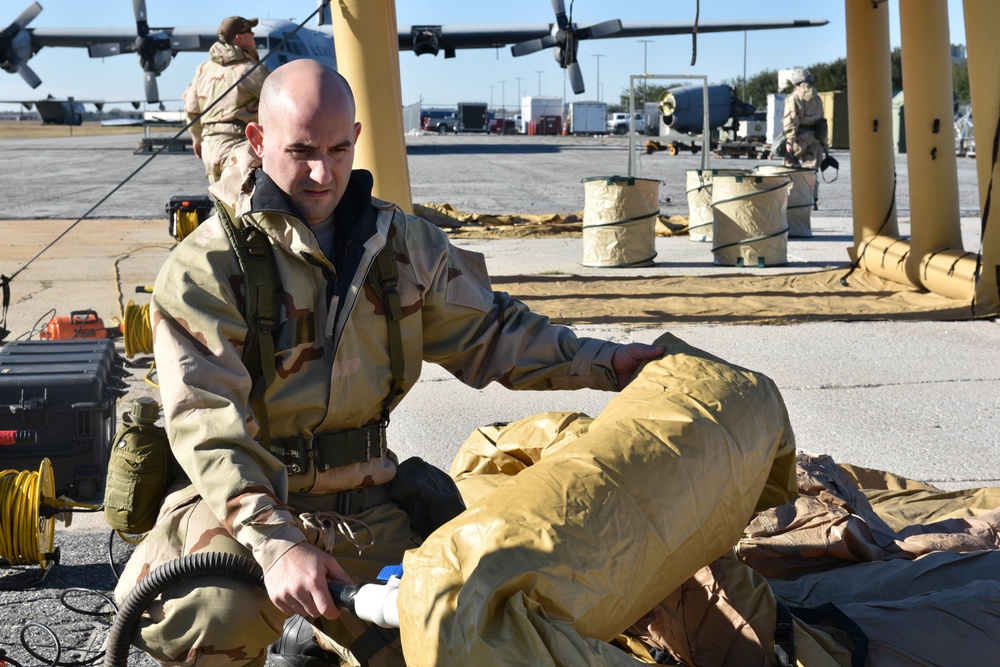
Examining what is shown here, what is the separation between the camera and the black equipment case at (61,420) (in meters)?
4.21

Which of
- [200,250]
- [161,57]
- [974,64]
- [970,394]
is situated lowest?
[970,394]

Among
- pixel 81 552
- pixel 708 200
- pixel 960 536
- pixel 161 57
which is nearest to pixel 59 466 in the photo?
pixel 81 552

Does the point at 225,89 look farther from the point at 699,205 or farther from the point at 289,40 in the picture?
the point at 289,40

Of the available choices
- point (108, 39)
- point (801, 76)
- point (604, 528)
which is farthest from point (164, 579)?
point (108, 39)

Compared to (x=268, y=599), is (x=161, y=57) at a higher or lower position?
higher

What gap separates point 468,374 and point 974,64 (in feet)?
19.3

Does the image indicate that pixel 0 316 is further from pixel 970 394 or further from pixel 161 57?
pixel 161 57

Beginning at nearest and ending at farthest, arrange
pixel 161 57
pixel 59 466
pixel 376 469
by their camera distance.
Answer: pixel 376 469
pixel 59 466
pixel 161 57

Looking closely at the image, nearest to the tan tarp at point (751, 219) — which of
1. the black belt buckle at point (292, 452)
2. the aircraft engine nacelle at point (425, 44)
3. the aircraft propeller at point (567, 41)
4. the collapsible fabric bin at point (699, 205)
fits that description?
the collapsible fabric bin at point (699, 205)

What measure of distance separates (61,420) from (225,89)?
204 inches

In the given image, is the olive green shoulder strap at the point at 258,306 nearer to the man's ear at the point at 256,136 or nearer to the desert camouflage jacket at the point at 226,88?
the man's ear at the point at 256,136

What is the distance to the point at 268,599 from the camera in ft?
7.41

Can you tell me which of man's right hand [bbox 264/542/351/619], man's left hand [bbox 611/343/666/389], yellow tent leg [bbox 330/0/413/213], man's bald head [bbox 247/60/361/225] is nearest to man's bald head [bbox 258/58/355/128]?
man's bald head [bbox 247/60/361/225]

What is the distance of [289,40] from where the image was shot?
24797 mm
